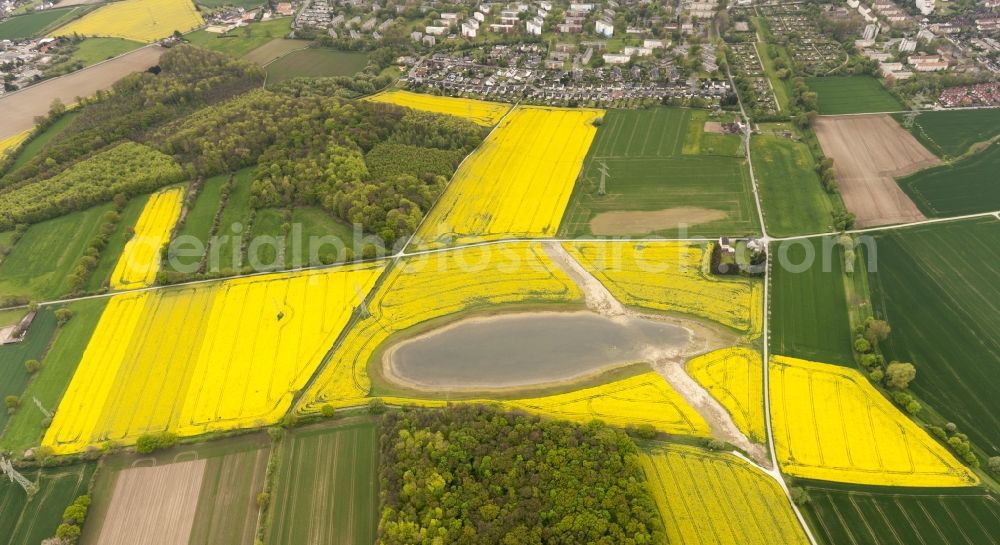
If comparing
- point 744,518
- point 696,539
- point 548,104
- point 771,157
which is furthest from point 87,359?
point 771,157

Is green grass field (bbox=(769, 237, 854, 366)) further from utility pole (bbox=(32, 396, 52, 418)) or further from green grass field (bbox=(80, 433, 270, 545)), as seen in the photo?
utility pole (bbox=(32, 396, 52, 418))

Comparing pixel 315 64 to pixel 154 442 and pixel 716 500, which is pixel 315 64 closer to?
pixel 154 442

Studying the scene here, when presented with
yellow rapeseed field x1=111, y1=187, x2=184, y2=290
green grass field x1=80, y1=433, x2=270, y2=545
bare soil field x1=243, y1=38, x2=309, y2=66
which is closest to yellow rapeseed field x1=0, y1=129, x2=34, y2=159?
yellow rapeseed field x1=111, y1=187, x2=184, y2=290

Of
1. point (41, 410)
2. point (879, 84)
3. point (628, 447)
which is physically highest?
point (879, 84)

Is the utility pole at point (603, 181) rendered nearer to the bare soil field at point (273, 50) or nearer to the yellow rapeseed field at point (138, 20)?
Answer: the bare soil field at point (273, 50)

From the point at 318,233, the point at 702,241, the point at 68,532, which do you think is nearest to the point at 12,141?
the point at 318,233

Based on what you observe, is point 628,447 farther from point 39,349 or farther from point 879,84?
point 879,84

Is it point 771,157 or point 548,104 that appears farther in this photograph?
point 548,104

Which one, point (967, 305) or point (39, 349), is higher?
point (967, 305)
